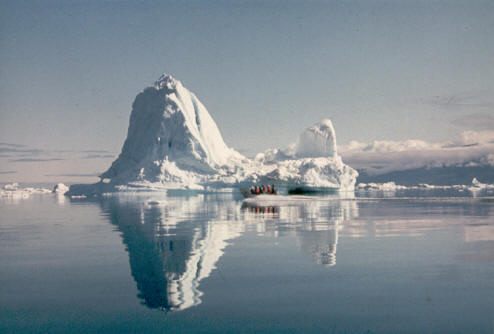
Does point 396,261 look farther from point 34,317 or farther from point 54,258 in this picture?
point 54,258

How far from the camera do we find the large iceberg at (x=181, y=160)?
64312 mm

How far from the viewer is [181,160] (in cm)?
6562

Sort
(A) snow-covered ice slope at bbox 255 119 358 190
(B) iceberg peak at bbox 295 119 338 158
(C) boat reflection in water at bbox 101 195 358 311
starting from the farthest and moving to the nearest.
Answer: (B) iceberg peak at bbox 295 119 338 158 < (A) snow-covered ice slope at bbox 255 119 358 190 < (C) boat reflection in water at bbox 101 195 358 311

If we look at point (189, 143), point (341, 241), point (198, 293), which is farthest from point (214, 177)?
point (198, 293)

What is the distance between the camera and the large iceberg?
64312 millimetres

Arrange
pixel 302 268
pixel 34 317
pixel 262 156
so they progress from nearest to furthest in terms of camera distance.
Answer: pixel 34 317 → pixel 302 268 → pixel 262 156

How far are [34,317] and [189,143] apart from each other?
5929cm

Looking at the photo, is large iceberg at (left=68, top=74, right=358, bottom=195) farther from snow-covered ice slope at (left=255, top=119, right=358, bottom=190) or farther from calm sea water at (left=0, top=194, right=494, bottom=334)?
calm sea water at (left=0, top=194, right=494, bottom=334)

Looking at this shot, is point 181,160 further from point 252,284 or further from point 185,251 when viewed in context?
point 252,284

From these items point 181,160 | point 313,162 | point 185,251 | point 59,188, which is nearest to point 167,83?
point 181,160

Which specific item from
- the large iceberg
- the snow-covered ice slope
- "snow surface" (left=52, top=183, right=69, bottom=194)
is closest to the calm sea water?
the large iceberg

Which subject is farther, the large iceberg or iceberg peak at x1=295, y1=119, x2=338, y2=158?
iceberg peak at x1=295, y1=119, x2=338, y2=158

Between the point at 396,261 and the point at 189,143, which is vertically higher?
the point at 189,143

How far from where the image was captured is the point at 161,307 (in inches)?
231
